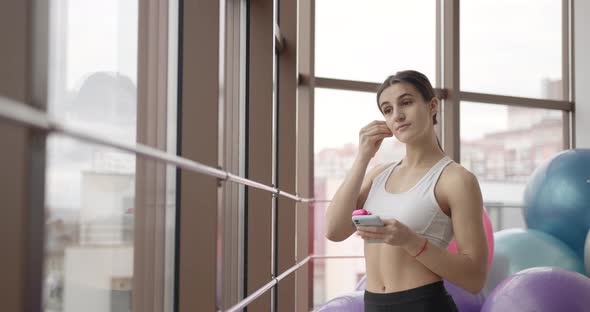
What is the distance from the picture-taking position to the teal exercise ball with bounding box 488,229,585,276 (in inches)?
120

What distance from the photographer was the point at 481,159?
4758 mm

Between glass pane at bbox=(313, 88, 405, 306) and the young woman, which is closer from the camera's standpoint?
the young woman

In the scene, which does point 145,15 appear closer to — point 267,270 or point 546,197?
point 267,270

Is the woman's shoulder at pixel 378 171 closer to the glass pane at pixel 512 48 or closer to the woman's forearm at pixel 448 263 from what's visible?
the woman's forearm at pixel 448 263

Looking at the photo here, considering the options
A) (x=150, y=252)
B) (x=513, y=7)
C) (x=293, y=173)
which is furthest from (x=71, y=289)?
(x=513, y=7)

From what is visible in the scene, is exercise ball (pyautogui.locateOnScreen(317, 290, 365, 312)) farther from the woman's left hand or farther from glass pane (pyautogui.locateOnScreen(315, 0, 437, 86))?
glass pane (pyautogui.locateOnScreen(315, 0, 437, 86))

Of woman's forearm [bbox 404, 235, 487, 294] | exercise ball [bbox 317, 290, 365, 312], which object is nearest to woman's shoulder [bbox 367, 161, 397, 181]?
woman's forearm [bbox 404, 235, 487, 294]

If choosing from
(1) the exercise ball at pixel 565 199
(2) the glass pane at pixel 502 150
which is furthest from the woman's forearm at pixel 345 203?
(2) the glass pane at pixel 502 150

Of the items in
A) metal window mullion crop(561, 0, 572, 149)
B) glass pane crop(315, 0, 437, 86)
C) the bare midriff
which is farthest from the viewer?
metal window mullion crop(561, 0, 572, 149)

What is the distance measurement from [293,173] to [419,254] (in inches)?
66.5

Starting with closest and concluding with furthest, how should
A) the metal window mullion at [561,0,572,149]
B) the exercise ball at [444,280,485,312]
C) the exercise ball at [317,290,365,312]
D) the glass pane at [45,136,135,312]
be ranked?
1. the glass pane at [45,136,135,312]
2. the exercise ball at [317,290,365,312]
3. the exercise ball at [444,280,485,312]
4. the metal window mullion at [561,0,572,149]

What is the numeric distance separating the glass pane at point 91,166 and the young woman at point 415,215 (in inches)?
18.3

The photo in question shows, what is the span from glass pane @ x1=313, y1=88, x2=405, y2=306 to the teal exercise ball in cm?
118

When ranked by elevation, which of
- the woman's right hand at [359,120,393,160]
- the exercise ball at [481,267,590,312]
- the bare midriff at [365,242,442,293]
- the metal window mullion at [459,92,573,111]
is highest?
the metal window mullion at [459,92,573,111]
